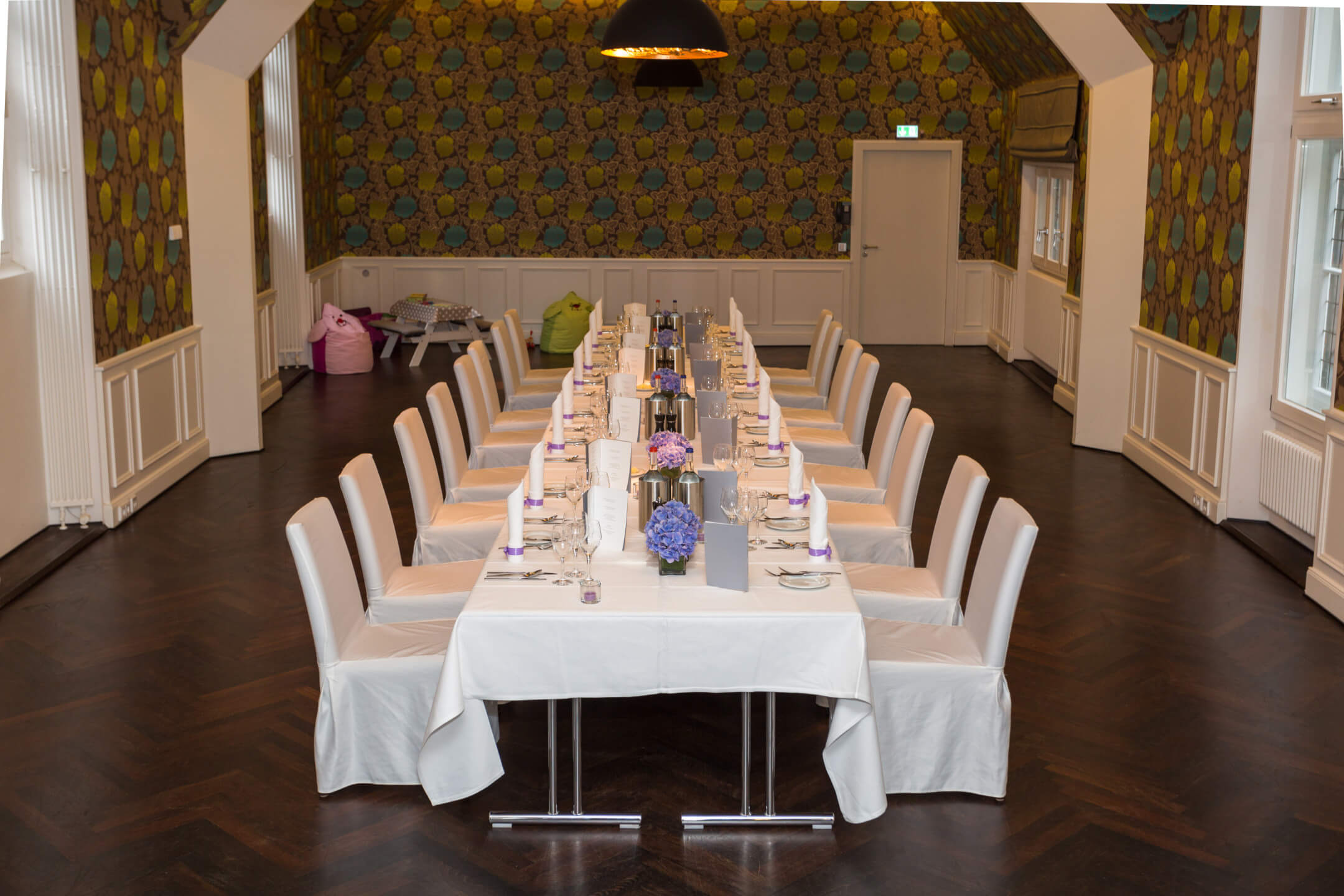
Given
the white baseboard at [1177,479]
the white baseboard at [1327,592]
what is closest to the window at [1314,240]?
the white baseboard at [1177,479]

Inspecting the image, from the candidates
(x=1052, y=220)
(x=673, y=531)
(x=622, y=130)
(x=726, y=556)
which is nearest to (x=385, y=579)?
(x=673, y=531)

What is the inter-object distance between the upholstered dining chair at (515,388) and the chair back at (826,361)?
1.62 meters

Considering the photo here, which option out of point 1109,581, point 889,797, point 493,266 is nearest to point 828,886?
point 889,797

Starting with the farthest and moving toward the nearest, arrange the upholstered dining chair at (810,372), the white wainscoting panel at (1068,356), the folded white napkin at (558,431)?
the white wainscoting panel at (1068,356) → the upholstered dining chair at (810,372) → the folded white napkin at (558,431)

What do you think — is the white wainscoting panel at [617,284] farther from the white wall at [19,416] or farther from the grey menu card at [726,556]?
the grey menu card at [726,556]

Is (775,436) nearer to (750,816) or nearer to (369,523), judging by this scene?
(369,523)

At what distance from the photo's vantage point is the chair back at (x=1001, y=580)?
137 inches

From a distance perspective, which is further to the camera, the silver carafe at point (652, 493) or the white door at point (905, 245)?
the white door at point (905, 245)

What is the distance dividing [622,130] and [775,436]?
895 centimetres

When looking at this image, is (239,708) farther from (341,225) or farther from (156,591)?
(341,225)

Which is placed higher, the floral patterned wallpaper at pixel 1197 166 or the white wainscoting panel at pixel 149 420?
the floral patterned wallpaper at pixel 1197 166

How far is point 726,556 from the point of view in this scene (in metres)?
3.32

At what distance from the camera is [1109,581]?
18.4 feet

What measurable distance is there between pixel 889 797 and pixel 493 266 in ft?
35.3
